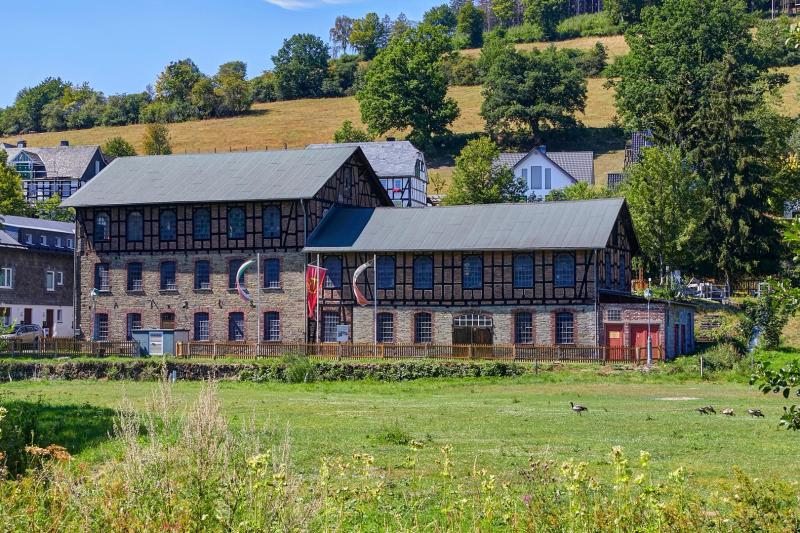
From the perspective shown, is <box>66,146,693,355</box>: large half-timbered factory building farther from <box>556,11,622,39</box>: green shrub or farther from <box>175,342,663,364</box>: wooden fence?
<box>556,11,622,39</box>: green shrub

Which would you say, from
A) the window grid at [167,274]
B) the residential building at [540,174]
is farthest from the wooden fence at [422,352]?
the residential building at [540,174]

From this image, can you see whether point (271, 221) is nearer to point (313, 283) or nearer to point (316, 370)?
point (313, 283)

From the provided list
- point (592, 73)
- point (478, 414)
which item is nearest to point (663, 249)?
point (478, 414)

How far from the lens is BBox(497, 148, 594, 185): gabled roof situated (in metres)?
111

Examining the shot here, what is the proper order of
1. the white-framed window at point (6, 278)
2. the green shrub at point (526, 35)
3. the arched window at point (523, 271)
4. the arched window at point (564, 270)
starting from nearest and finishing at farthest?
the arched window at point (564, 270) < the arched window at point (523, 271) < the white-framed window at point (6, 278) < the green shrub at point (526, 35)

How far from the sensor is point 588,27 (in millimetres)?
179500

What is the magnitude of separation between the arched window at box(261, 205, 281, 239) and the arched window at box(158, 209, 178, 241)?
5576mm

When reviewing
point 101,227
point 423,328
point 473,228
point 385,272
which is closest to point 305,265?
point 385,272

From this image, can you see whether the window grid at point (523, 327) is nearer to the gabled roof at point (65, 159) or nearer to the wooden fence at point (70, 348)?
the wooden fence at point (70, 348)

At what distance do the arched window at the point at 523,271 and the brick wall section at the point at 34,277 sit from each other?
107 ft

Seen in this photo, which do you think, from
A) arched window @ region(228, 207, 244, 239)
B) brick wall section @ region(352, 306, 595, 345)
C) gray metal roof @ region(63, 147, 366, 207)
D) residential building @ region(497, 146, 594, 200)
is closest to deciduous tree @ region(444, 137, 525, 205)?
gray metal roof @ region(63, 147, 366, 207)

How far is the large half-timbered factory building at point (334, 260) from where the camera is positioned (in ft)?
184

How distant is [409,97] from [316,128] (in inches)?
901

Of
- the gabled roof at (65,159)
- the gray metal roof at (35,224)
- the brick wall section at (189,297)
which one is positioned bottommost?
the brick wall section at (189,297)
